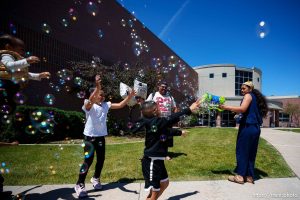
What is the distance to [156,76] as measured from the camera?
14766 mm

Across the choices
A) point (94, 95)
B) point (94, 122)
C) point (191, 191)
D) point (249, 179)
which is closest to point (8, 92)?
point (94, 95)

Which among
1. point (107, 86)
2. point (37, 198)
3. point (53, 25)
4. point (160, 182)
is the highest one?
point (53, 25)

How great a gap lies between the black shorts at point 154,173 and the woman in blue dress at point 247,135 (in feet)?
6.59

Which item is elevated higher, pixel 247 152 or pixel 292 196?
pixel 247 152

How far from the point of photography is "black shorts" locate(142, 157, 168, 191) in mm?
3629

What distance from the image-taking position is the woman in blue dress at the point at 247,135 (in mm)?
5035

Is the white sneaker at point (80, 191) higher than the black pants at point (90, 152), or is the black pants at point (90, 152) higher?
the black pants at point (90, 152)

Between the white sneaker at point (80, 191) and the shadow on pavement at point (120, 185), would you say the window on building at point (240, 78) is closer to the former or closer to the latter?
the shadow on pavement at point (120, 185)

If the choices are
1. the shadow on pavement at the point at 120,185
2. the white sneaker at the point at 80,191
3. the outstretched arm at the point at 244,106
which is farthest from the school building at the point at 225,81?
the white sneaker at the point at 80,191

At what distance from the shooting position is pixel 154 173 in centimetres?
365

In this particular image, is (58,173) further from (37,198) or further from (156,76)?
(156,76)

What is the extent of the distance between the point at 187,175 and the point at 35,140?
7.62 m

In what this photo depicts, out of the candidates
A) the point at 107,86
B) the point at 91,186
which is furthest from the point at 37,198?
the point at 107,86

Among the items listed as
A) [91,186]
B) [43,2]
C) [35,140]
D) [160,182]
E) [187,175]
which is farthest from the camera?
[43,2]
